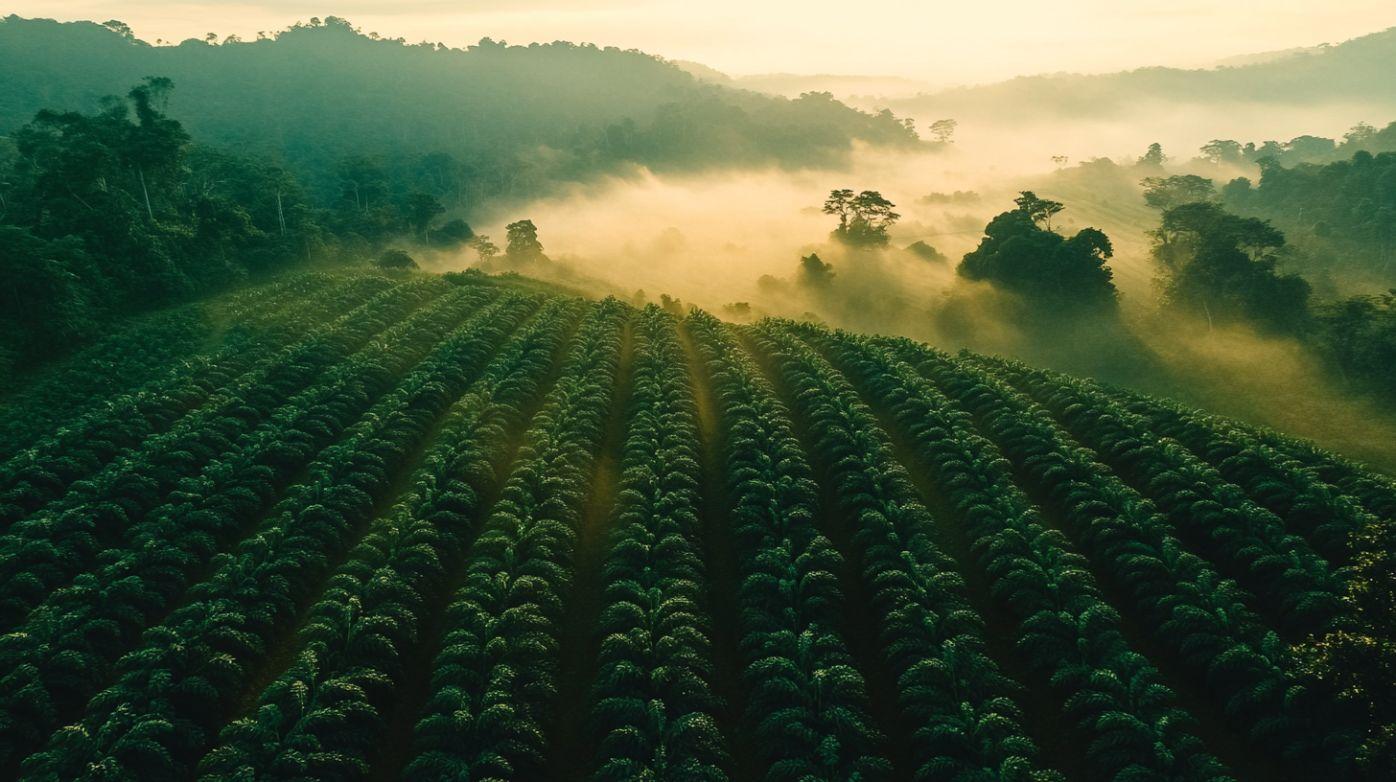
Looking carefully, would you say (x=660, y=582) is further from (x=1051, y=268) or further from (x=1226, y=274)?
(x=1226, y=274)

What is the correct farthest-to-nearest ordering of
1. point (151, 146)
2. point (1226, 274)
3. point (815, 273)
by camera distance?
point (815, 273)
point (151, 146)
point (1226, 274)

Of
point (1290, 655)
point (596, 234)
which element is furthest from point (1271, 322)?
point (596, 234)

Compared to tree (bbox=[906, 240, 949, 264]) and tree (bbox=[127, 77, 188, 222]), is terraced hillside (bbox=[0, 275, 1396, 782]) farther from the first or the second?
tree (bbox=[906, 240, 949, 264])

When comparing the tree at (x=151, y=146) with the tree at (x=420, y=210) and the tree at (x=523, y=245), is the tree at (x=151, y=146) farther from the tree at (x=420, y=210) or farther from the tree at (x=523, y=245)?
the tree at (x=523, y=245)

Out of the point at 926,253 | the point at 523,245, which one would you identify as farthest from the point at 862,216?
the point at 523,245

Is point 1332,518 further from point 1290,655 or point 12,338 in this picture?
point 12,338

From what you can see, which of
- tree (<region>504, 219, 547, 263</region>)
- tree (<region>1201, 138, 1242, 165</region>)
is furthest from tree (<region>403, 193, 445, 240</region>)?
tree (<region>1201, 138, 1242, 165</region>)

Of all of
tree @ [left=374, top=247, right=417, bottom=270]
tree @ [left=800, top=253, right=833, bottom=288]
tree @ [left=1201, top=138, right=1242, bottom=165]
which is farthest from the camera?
tree @ [left=1201, top=138, right=1242, bottom=165]
